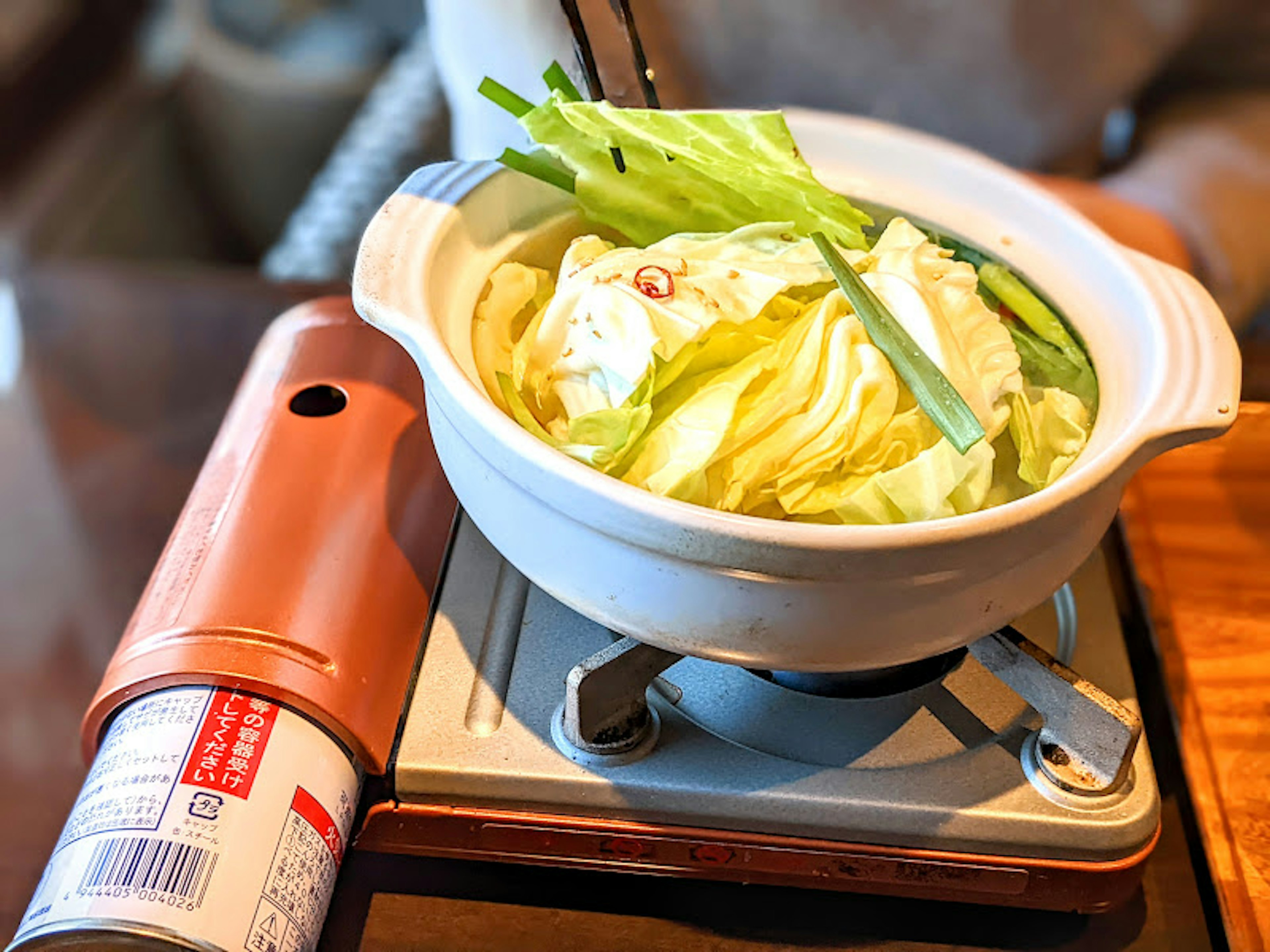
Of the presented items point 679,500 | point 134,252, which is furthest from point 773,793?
point 134,252

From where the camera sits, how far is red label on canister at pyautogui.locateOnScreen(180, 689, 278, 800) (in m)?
0.66

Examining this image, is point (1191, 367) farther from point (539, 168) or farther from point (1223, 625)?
point (539, 168)

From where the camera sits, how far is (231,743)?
26.5 inches

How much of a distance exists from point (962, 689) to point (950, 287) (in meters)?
0.28

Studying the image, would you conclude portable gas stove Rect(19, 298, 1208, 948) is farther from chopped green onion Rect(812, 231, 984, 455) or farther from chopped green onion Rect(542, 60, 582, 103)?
chopped green onion Rect(542, 60, 582, 103)

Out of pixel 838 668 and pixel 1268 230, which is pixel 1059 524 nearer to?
pixel 838 668

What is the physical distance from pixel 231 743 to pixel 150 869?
8cm

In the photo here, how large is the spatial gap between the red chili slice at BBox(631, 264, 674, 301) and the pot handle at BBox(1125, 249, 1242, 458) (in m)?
0.30

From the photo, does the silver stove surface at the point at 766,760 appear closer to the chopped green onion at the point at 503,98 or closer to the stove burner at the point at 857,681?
the stove burner at the point at 857,681

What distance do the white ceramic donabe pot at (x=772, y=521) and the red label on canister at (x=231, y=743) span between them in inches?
7.1

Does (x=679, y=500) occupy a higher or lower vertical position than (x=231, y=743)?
higher

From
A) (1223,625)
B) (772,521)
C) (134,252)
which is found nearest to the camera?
(772,521)

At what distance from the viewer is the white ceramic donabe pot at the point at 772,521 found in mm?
583

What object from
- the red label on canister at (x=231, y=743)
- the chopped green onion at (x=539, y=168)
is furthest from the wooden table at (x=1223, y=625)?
the red label on canister at (x=231, y=743)
